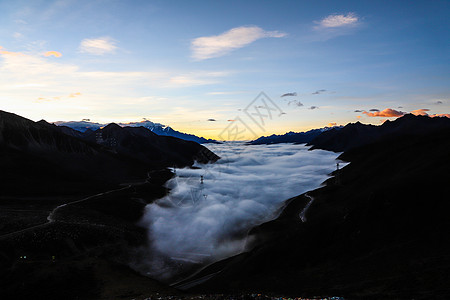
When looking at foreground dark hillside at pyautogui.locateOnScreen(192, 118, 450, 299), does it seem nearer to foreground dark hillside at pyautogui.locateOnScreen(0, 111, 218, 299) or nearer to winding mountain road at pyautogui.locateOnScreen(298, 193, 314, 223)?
foreground dark hillside at pyautogui.locateOnScreen(0, 111, 218, 299)

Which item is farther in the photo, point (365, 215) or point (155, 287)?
point (365, 215)

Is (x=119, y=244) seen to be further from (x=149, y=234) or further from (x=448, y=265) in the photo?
(x=448, y=265)

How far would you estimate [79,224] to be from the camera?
8806cm

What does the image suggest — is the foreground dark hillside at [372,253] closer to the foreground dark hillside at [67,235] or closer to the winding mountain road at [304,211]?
the foreground dark hillside at [67,235]

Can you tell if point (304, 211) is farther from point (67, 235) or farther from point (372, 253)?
point (67, 235)

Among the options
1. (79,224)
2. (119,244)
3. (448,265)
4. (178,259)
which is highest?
(448,265)

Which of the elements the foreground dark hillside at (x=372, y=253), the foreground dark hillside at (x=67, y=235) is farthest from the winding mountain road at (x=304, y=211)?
the foreground dark hillside at (x=67, y=235)

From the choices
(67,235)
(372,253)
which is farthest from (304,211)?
(67,235)

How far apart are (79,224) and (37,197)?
56.6 metres

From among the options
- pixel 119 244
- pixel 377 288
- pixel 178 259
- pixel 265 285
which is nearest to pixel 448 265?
pixel 377 288

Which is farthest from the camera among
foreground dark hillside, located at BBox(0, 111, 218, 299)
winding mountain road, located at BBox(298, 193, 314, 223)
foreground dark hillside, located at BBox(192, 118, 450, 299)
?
winding mountain road, located at BBox(298, 193, 314, 223)

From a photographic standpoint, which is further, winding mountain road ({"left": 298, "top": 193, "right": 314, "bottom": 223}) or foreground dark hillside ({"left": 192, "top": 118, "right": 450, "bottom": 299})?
winding mountain road ({"left": 298, "top": 193, "right": 314, "bottom": 223})

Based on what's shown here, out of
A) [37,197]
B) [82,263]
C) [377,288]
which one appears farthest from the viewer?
[37,197]

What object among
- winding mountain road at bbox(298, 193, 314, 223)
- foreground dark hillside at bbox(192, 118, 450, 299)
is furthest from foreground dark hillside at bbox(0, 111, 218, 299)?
winding mountain road at bbox(298, 193, 314, 223)
